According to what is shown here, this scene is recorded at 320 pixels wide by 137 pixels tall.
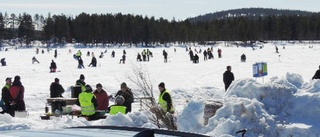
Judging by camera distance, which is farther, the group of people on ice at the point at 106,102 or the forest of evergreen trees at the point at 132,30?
the forest of evergreen trees at the point at 132,30

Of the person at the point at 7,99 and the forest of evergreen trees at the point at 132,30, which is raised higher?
the forest of evergreen trees at the point at 132,30

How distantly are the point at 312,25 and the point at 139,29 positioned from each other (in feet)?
171

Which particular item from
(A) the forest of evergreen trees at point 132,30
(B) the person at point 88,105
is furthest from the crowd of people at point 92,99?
(A) the forest of evergreen trees at point 132,30

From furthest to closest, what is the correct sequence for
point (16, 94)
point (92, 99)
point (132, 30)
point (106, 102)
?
1. point (132, 30)
2. point (16, 94)
3. point (106, 102)
4. point (92, 99)

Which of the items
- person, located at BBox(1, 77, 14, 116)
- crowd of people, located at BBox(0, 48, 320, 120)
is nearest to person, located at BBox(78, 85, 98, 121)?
crowd of people, located at BBox(0, 48, 320, 120)

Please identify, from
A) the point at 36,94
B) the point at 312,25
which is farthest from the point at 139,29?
the point at 36,94

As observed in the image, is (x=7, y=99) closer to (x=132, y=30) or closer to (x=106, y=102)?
(x=106, y=102)

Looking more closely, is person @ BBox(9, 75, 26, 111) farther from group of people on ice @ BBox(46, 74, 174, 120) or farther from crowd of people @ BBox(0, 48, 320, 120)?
group of people on ice @ BBox(46, 74, 174, 120)

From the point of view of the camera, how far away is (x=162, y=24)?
135 metres

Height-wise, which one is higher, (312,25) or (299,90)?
(312,25)

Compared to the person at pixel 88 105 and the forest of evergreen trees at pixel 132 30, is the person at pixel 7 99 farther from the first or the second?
the forest of evergreen trees at pixel 132 30

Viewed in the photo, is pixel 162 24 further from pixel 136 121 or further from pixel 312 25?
pixel 136 121

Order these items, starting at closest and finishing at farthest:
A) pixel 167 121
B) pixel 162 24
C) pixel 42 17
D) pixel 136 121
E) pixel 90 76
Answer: pixel 167 121 → pixel 136 121 → pixel 90 76 → pixel 162 24 → pixel 42 17

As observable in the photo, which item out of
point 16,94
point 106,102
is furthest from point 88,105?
point 16,94
